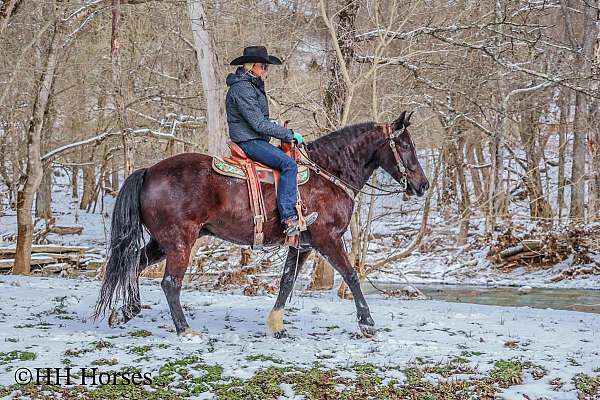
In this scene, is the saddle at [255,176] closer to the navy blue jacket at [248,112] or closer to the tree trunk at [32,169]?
the navy blue jacket at [248,112]

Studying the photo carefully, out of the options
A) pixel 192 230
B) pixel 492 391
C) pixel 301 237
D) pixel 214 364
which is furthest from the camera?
pixel 301 237

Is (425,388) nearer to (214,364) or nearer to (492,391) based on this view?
(492,391)

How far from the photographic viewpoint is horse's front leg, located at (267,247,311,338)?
6629 mm

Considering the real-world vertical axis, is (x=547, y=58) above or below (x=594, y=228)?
above

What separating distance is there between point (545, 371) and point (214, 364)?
2.67m

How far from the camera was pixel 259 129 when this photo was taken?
6.44 m

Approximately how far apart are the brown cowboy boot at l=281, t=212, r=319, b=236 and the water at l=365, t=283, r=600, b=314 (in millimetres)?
6925

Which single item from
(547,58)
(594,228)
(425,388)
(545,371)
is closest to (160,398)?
(425,388)

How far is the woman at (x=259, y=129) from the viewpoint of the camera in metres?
6.44

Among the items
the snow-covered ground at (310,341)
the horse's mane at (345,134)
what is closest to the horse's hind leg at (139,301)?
the snow-covered ground at (310,341)

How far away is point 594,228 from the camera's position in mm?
17625

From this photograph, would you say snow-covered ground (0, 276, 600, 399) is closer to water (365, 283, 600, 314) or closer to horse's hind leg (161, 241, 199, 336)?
horse's hind leg (161, 241, 199, 336)

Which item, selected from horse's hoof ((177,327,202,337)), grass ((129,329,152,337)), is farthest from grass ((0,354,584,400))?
grass ((129,329,152,337))

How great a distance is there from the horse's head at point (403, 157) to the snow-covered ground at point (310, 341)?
1.54 metres
